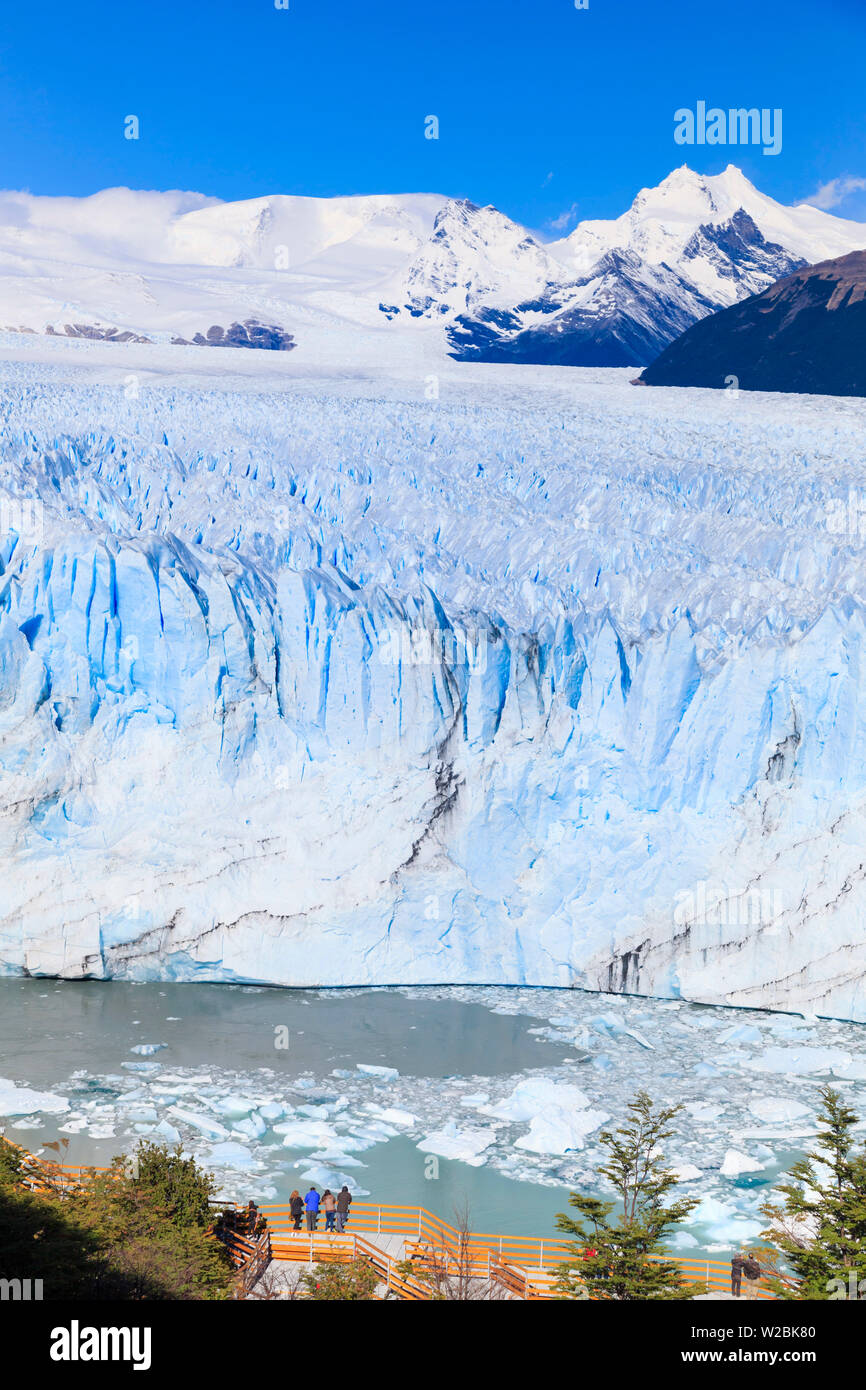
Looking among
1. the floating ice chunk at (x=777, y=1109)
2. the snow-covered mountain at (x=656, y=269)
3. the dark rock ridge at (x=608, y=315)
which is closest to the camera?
the floating ice chunk at (x=777, y=1109)

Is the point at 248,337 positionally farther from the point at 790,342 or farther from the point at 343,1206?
the point at 343,1206

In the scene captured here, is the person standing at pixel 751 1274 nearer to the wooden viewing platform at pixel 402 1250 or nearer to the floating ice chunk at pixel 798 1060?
the wooden viewing platform at pixel 402 1250

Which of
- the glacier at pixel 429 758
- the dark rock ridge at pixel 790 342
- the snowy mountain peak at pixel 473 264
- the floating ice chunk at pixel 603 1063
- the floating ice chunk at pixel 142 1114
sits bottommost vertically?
the floating ice chunk at pixel 142 1114

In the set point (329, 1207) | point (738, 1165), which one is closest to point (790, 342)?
point (738, 1165)

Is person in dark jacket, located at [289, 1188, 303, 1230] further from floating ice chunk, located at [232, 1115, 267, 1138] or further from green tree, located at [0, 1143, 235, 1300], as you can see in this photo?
floating ice chunk, located at [232, 1115, 267, 1138]

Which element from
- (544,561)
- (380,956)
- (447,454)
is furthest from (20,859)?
(447,454)

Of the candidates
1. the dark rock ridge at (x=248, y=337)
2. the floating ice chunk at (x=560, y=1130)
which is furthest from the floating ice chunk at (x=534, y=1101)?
the dark rock ridge at (x=248, y=337)
